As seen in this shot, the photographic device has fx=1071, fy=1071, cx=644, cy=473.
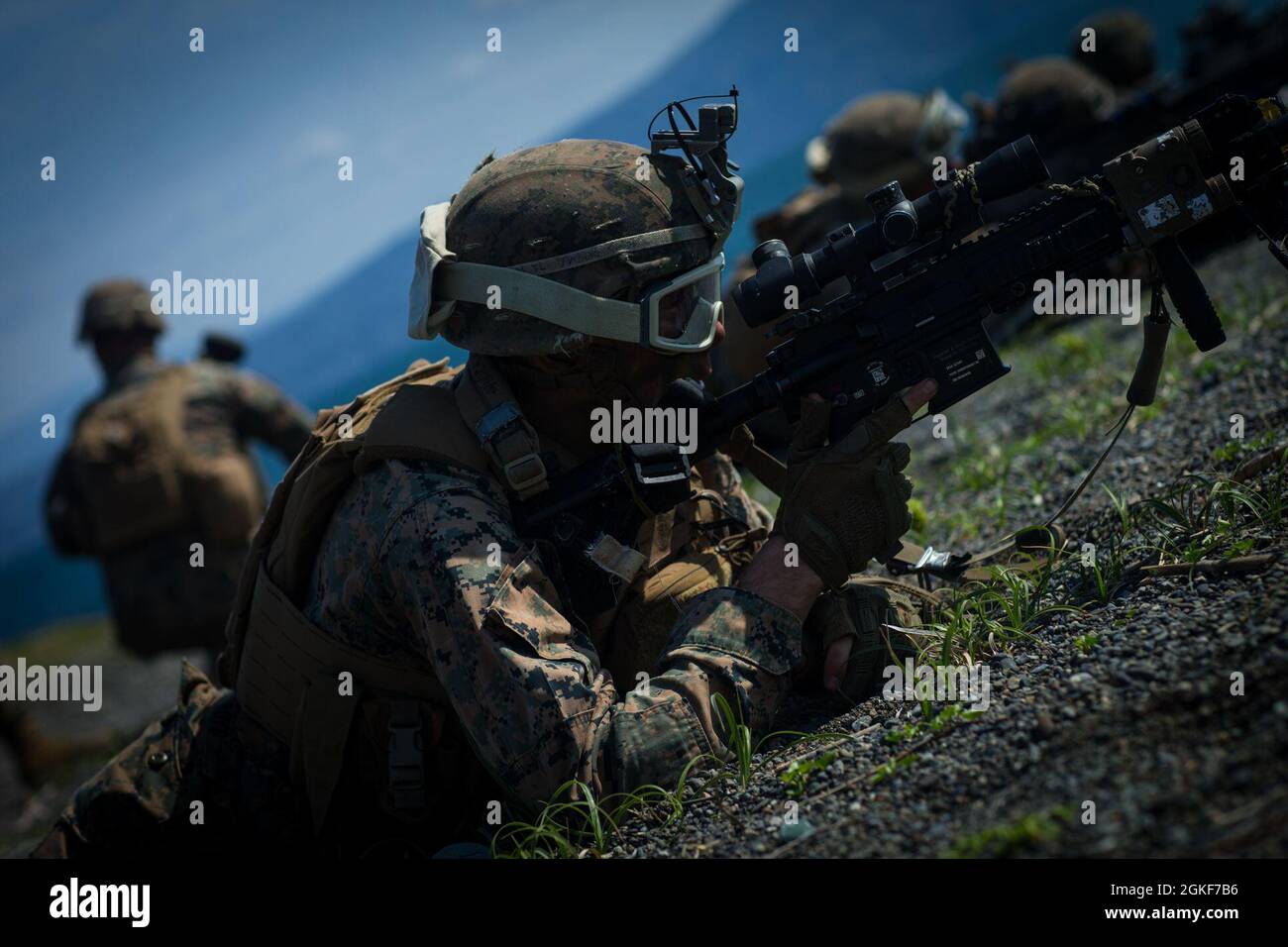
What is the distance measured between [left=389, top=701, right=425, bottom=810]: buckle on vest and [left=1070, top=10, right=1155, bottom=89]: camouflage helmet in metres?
12.0

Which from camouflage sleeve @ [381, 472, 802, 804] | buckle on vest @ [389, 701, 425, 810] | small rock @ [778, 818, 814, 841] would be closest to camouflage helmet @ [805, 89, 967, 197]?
camouflage sleeve @ [381, 472, 802, 804]

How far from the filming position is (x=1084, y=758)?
2475 millimetres

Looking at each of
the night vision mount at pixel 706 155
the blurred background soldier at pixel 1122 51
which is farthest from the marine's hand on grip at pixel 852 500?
the blurred background soldier at pixel 1122 51

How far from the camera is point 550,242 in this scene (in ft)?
11.5

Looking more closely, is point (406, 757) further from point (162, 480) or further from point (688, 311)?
point (162, 480)

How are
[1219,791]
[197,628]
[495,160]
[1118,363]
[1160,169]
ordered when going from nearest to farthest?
[1219,791] → [1160,169] → [495,160] → [1118,363] → [197,628]

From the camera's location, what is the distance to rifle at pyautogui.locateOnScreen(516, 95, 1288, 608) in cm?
334

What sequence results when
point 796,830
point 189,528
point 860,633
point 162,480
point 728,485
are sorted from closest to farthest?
point 796,830
point 860,633
point 728,485
point 162,480
point 189,528

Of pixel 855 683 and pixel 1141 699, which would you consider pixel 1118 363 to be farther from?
pixel 1141 699

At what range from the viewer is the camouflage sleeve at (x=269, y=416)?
30.1 ft

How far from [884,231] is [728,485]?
139 centimetres

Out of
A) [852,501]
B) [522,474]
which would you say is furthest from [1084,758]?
[522,474]

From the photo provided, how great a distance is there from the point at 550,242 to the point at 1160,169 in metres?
1.93
